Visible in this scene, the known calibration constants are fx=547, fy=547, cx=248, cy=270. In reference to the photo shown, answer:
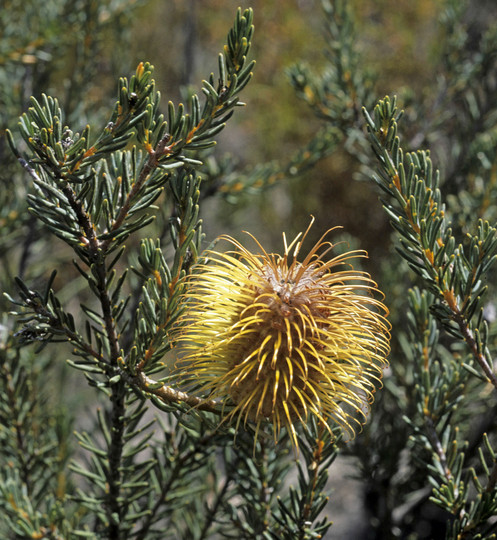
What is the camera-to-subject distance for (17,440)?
2.41 ft

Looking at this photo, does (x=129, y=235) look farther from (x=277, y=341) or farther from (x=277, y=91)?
(x=277, y=91)

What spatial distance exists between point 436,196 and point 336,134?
43cm

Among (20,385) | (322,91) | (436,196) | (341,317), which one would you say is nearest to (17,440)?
(20,385)

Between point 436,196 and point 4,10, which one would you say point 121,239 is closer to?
point 436,196

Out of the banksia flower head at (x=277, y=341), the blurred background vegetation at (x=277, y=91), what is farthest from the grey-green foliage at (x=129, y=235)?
the blurred background vegetation at (x=277, y=91)

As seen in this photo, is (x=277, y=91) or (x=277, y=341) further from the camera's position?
(x=277, y=91)

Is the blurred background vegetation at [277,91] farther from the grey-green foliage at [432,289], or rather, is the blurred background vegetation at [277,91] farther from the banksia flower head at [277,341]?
the banksia flower head at [277,341]

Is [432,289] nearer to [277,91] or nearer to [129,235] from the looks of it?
[129,235]

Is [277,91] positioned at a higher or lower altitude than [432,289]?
higher

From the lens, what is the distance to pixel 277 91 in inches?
162

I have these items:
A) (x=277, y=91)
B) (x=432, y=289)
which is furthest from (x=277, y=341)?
(x=277, y=91)

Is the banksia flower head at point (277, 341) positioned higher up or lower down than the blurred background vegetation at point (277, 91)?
lower down

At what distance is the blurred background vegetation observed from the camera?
3.16ft

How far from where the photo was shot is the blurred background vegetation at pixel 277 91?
3.16ft
